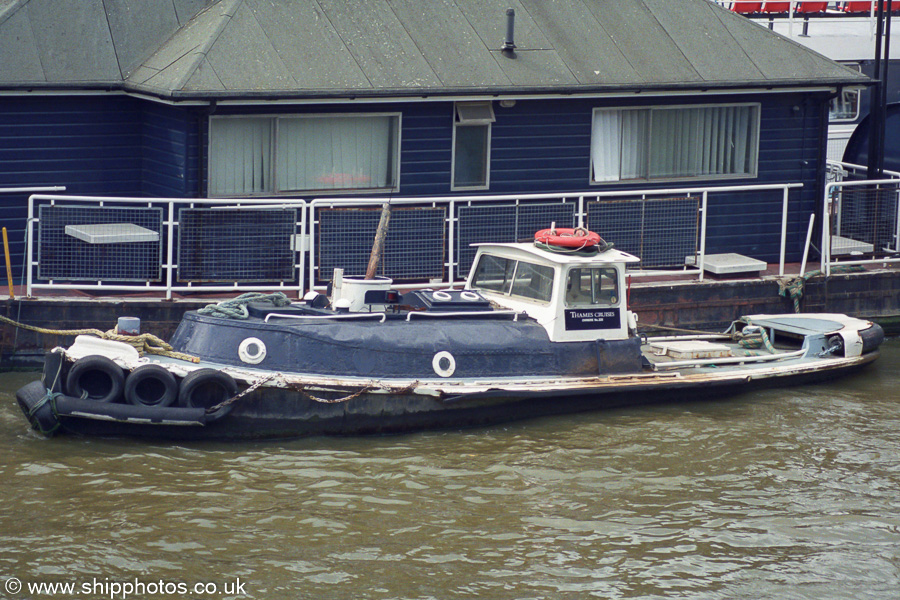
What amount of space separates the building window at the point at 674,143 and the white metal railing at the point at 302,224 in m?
0.72

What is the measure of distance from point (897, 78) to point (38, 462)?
18.2m

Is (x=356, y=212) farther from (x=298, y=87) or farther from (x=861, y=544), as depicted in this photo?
(x=861, y=544)

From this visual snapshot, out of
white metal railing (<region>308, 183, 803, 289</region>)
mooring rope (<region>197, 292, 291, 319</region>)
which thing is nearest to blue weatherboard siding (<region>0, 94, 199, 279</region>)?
white metal railing (<region>308, 183, 803, 289</region>)

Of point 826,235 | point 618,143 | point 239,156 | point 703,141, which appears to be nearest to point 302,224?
point 239,156

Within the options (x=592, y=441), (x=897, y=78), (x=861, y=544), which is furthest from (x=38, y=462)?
(x=897, y=78)

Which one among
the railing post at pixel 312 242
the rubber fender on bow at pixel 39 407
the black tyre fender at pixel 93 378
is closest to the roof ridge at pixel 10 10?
the railing post at pixel 312 242

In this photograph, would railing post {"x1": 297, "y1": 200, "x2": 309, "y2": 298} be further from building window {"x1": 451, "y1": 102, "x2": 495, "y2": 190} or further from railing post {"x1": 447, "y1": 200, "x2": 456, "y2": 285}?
building window {"x1": 451, "y1": 102, "x2": 495, "y2": 190}

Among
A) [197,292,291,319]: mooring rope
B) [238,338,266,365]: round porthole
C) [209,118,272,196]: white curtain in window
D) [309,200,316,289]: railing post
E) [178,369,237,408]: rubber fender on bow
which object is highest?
[209,118,272,196]: white curtain in window

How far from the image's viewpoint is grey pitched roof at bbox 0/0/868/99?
15039mm

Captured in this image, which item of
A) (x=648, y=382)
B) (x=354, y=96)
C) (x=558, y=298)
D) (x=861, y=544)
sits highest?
(x=354, y=96)

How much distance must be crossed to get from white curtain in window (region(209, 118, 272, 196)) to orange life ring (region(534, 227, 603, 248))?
13.0 ft

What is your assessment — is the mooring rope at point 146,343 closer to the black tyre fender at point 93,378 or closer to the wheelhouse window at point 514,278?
the black tyre fender at point 93,378

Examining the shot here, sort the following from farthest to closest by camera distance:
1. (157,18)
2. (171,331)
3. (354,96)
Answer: (157,18) < (354,96) < (171,331)

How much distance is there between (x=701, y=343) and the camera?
48.4 feet
